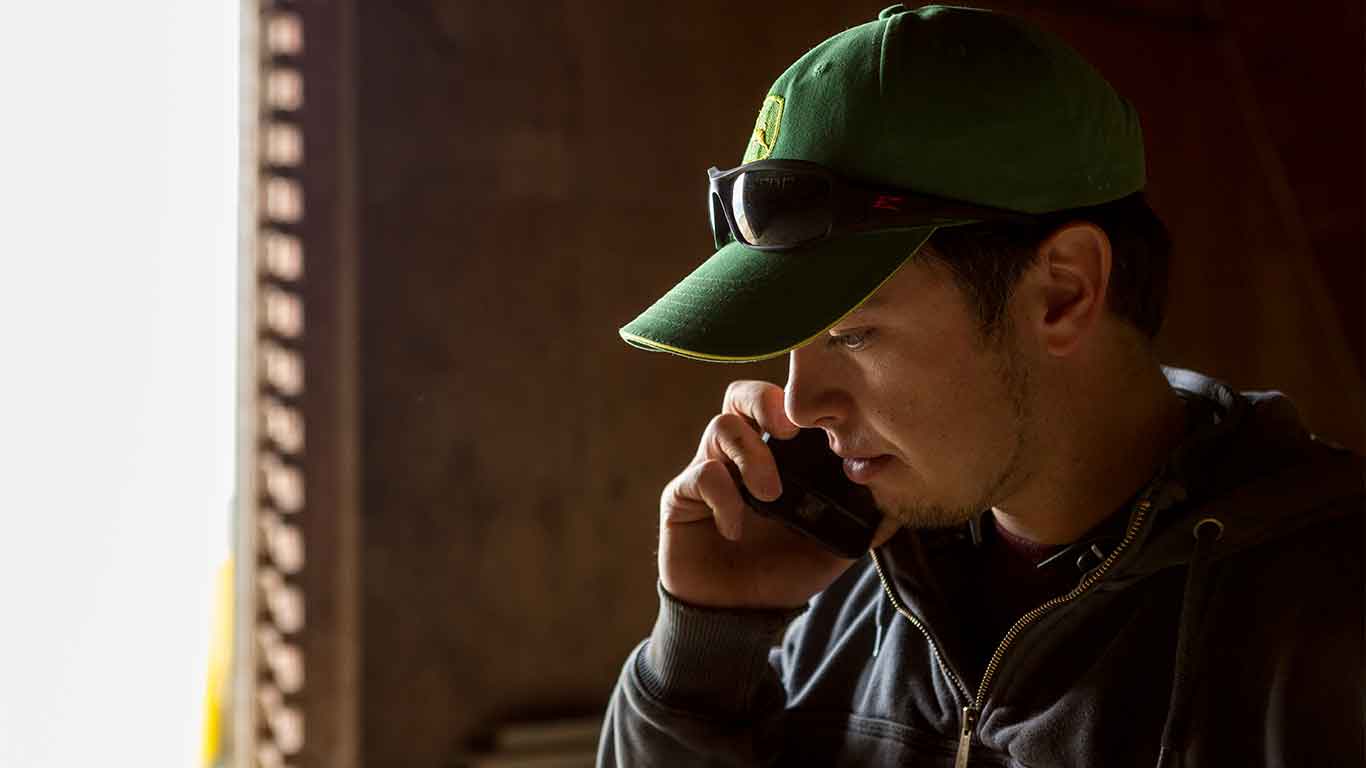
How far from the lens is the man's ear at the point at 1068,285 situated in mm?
1113

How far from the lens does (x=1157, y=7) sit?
429cm

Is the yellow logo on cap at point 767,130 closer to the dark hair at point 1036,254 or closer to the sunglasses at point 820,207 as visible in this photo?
the sunglasses at point 820,207

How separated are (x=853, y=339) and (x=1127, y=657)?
1.31ft

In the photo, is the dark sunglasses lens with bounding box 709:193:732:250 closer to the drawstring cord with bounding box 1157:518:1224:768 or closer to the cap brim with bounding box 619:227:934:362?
the cap brim with bounding box 619:227:934:362

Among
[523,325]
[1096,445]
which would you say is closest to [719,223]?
[1096,445]

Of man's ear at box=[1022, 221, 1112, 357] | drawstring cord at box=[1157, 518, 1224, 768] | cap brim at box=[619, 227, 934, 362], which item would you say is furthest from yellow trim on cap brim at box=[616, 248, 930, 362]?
drawstring cord at box=[1157, 518, 1224, 768]

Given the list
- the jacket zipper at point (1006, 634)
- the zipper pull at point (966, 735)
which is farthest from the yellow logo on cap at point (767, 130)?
the zipper pull at point (966, 735)

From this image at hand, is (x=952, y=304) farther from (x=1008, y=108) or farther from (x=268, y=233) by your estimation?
(x=268, y=233)

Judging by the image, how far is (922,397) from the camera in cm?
112

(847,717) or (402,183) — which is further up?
(402,183)

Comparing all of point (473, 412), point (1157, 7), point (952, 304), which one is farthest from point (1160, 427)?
point (1157, 7)

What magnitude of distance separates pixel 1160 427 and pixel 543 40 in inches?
93.3

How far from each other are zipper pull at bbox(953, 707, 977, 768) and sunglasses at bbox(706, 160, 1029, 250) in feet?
1.63

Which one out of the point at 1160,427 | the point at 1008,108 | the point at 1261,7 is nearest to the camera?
the point at 1008,108
